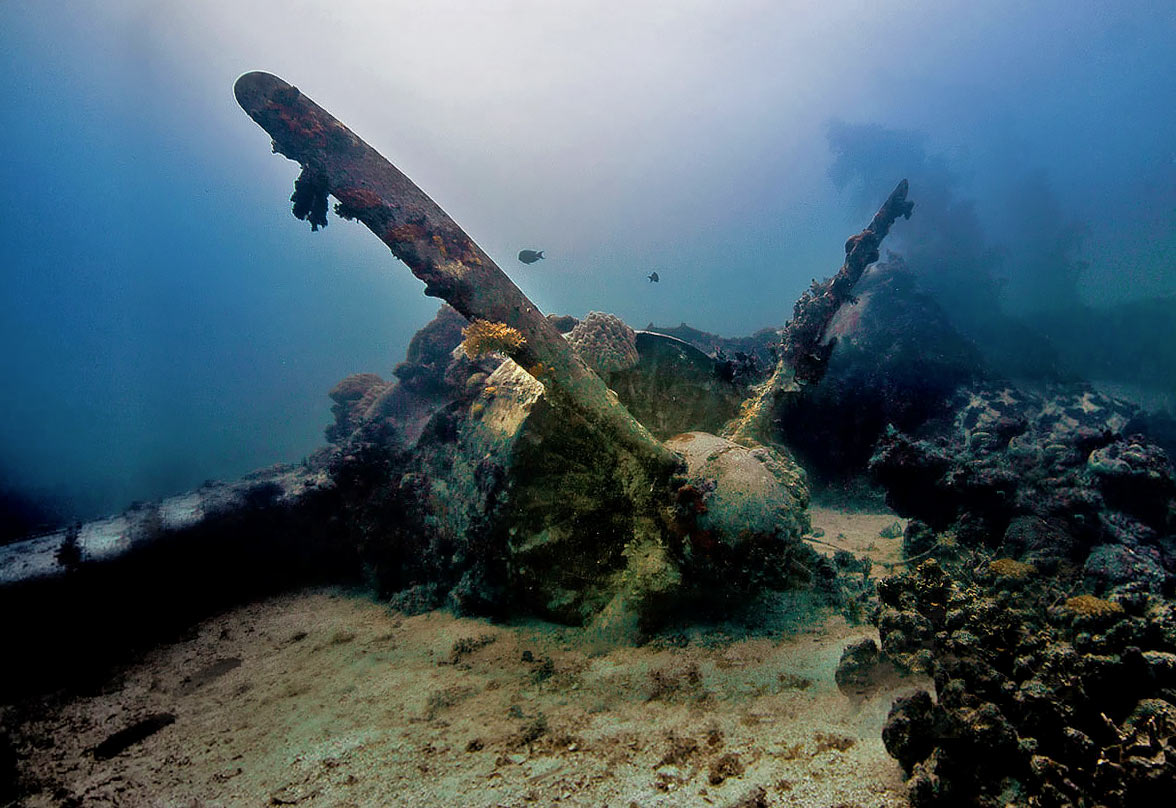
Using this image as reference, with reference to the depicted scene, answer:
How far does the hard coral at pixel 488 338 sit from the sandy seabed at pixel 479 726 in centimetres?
359

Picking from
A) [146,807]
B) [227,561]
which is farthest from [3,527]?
[146,807]

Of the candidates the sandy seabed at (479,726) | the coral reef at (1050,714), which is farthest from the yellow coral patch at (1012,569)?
the sandy seabed at (479,726)

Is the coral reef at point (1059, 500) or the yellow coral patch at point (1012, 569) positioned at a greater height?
the coral reef at point (1059, 500)

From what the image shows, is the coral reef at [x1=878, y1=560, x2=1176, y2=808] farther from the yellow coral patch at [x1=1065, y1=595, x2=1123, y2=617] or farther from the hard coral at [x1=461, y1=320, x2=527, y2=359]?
the hard coral at [x1=461, y1=320, x2=527, y2=359]

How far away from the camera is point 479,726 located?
3498 millimetres

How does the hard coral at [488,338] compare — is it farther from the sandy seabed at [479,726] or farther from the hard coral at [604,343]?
the sandy seabed at [479,726]

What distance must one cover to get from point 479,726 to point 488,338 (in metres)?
3.92

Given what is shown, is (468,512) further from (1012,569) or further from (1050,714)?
(1012,569)

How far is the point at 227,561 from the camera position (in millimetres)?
6832

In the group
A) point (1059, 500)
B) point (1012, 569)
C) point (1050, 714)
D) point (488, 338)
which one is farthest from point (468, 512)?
point (1059, 500)

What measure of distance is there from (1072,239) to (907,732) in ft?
191

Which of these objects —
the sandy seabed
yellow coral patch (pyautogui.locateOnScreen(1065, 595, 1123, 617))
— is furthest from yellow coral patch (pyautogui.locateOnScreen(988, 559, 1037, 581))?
the sandy seabed

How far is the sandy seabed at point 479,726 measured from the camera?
2.67 m

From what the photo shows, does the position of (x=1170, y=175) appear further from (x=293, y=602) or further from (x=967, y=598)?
(x=293, y=602)
